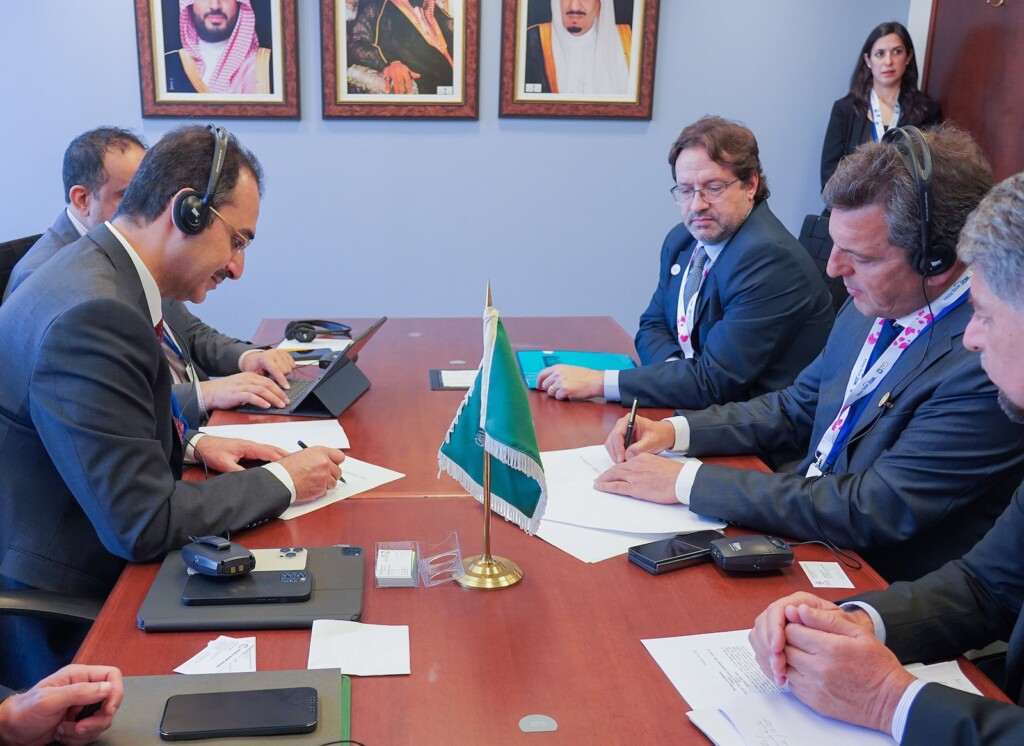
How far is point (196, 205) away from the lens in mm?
1783

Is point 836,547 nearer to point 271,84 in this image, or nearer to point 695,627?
point 695,627

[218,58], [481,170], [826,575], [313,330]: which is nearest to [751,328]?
[826,575]

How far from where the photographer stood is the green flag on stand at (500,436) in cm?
150

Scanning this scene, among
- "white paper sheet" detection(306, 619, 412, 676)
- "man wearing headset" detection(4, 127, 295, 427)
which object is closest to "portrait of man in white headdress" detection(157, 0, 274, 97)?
"man wearing headset" detection(4, 127, 295, 427)

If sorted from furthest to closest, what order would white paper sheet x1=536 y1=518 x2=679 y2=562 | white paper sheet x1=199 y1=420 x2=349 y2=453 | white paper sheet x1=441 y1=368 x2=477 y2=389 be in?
white paper sheet x1=441 y1=368 x2=477 y2=389 < white paper sheet x1=199 y1=420 x2=349 y2=453 < white paper sheet x1=536 y1=518 x2=679 y2=562

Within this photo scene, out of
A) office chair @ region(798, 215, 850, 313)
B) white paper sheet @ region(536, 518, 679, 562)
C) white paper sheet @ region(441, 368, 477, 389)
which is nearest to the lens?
white paper sheet @ region(536, 518, 679, 562)

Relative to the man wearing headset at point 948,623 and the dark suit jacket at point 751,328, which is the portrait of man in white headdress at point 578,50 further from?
the man wearing headset at point 948,623

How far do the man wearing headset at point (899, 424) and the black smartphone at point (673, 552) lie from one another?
0.11m

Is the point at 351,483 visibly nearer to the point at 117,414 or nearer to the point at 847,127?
the point at 117,414

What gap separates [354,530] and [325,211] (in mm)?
3250

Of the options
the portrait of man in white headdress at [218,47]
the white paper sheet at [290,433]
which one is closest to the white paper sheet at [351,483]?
the white paper sheet at [290,433]

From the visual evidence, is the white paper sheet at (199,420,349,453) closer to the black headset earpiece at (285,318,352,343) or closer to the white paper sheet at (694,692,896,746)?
the black headset earpiece at (285,318,352,343)

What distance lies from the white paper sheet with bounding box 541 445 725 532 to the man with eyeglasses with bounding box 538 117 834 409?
0.58 meters

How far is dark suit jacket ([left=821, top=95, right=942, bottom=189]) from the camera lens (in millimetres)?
4594
